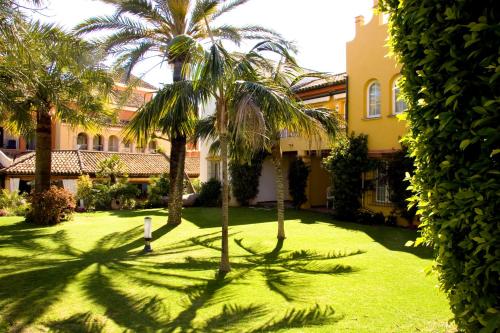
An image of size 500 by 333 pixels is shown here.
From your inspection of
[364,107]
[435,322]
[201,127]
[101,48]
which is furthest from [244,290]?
[364,107]

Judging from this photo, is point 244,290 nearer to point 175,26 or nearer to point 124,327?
point 124,327

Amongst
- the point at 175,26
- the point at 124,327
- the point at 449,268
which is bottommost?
the point at 124,327

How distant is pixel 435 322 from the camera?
5.94 metres

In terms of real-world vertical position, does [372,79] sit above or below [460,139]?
above

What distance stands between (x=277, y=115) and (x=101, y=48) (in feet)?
29.5

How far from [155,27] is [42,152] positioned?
680 centimetres

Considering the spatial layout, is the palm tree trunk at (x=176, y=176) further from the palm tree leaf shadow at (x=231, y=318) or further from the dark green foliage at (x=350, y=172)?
the palm tree leaf shadow at (x=231, y=318)

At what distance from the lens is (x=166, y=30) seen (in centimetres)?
1595

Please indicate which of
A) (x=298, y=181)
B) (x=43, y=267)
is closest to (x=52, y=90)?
(x=43, y=267)

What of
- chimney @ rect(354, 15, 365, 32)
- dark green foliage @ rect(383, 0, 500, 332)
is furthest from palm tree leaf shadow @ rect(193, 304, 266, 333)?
chimney @ rect(354, 15, 365, 32)

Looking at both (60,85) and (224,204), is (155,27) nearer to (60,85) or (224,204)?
(60,85)

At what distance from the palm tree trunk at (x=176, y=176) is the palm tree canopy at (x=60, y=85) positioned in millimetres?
3288

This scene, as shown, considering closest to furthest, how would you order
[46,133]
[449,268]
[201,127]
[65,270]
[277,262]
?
[449,268], [65,270], [277,262], [201,127], [46,133]

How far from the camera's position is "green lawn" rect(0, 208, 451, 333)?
6125mm
